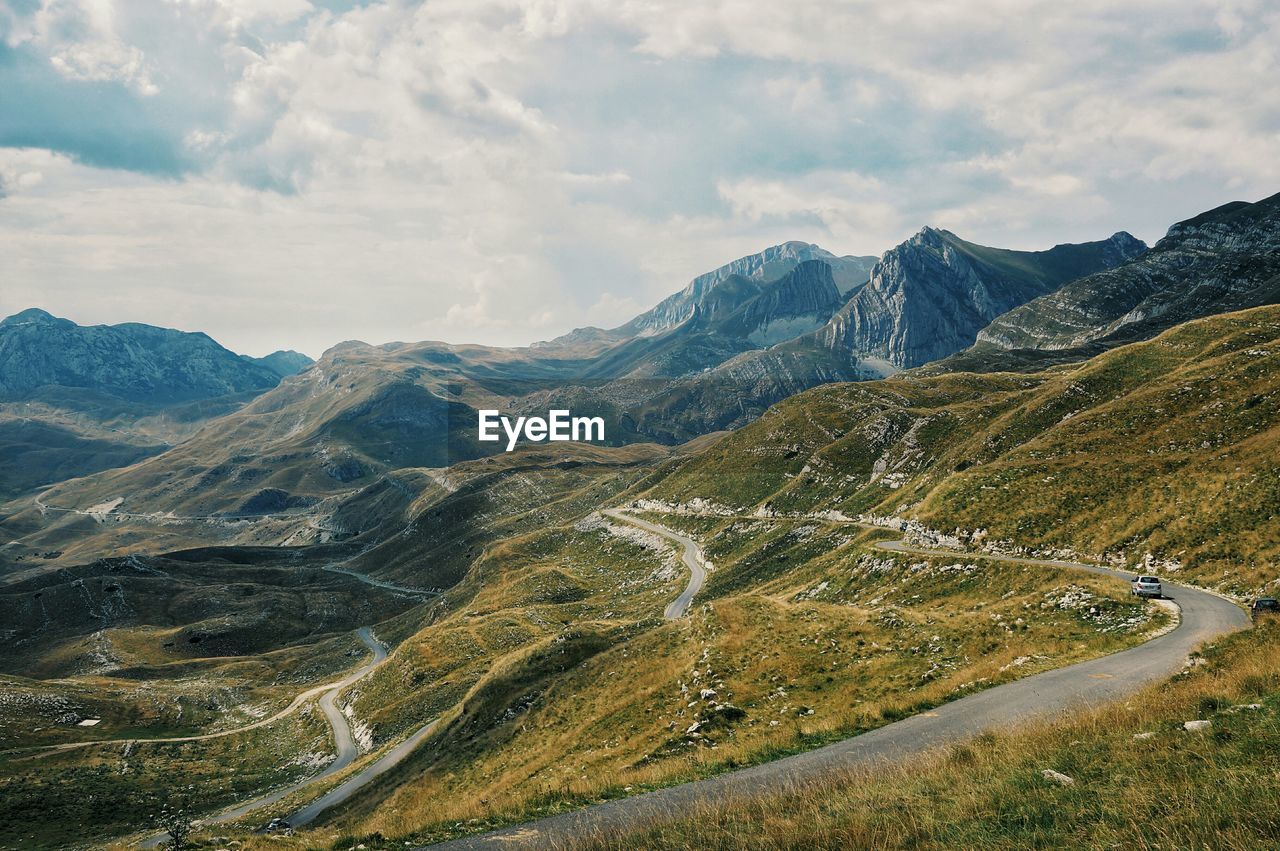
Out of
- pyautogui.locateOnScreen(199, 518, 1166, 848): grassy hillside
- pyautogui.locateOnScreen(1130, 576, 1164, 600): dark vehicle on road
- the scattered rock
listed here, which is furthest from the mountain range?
pyautogui.locateOnScreen(1130, 576, 1164, 600): dark vehicle on road

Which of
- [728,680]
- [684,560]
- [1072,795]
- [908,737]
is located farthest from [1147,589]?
[684,560]

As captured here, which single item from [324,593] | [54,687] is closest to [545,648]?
[54,687]

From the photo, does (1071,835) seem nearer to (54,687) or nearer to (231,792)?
(231,792)

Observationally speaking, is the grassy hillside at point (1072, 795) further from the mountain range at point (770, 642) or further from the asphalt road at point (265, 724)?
the asphalt road at point (265, 724)

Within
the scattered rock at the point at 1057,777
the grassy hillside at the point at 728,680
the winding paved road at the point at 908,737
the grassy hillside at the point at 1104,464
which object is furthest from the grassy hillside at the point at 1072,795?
the grassy hillside at the point at 1104,464

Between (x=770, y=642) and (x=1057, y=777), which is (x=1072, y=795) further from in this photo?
(x=770, y=642)

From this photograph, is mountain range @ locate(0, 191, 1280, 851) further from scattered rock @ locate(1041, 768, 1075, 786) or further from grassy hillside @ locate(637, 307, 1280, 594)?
grassy hillside @ locate(637, 307, 1280, 594)
